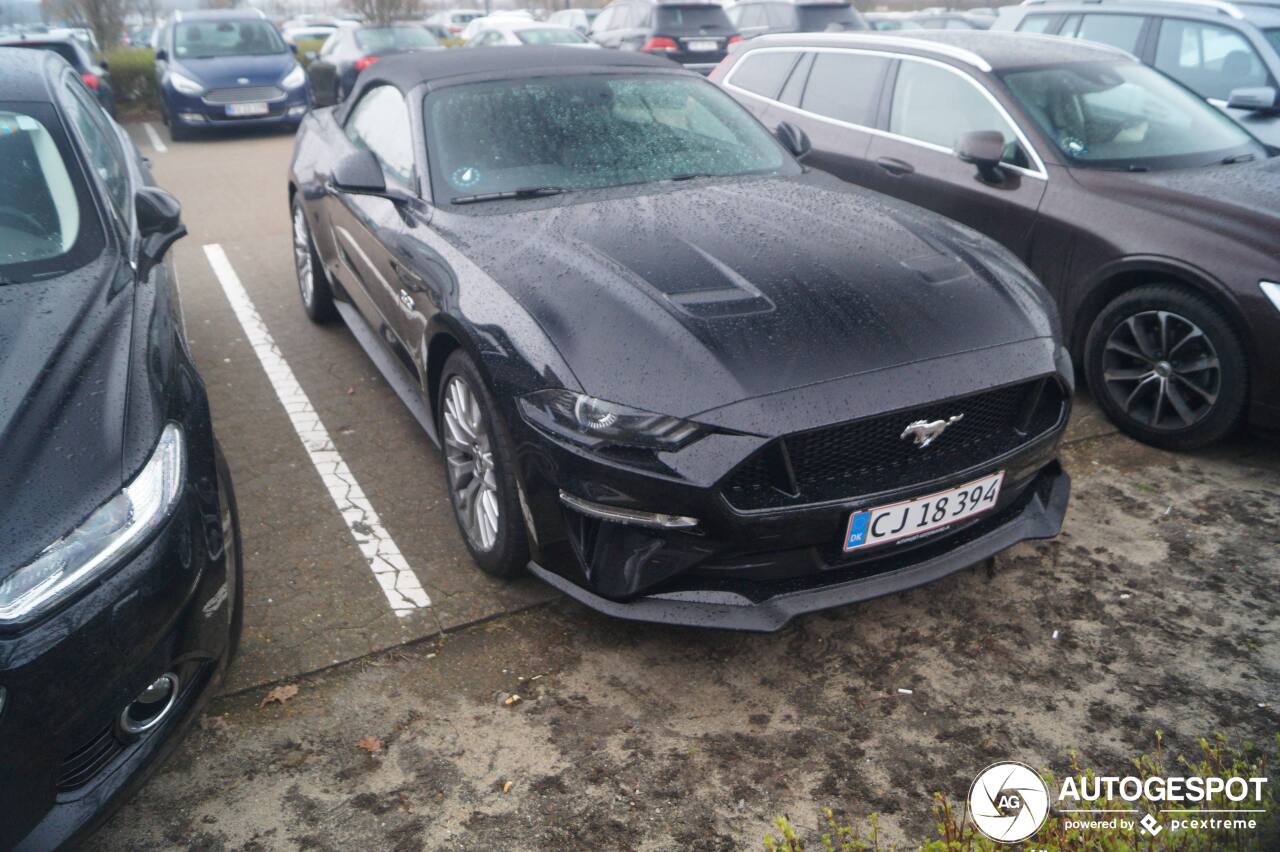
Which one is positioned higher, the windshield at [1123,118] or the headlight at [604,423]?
the windshield at [1123,118]

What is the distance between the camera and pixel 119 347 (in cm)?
271

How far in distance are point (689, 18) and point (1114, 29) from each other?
8728 millimetres

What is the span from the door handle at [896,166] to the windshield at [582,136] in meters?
1.11

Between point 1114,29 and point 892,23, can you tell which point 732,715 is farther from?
point 892,23

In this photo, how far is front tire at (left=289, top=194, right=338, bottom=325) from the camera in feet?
18.0

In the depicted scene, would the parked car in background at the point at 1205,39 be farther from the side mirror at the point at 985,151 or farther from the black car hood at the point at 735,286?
the black car hood at the point at 735,286

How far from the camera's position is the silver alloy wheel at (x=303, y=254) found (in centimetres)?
559

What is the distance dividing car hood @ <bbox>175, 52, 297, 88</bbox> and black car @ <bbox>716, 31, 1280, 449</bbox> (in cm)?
955

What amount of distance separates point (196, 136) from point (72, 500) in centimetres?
1297

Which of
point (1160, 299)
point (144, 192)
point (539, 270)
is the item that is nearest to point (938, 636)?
point (539, 270)

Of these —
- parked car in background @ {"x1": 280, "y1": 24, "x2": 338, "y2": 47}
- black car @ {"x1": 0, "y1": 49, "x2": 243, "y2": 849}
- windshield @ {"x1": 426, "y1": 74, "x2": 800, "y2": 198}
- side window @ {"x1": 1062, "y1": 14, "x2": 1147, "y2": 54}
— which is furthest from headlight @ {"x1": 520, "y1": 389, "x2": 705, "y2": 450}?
parked car in background @ {"x1": 280, "y1": 24, "x2": 338, "y2": 47}

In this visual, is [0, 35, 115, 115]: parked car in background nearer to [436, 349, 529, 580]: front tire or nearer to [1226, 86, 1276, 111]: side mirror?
[436, 349, 529, 580]: front tire

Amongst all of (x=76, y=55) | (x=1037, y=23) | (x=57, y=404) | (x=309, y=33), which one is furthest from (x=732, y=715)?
(x=309, y=33)

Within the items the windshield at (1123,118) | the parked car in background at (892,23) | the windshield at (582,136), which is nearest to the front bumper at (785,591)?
the windshield at (582,136)
